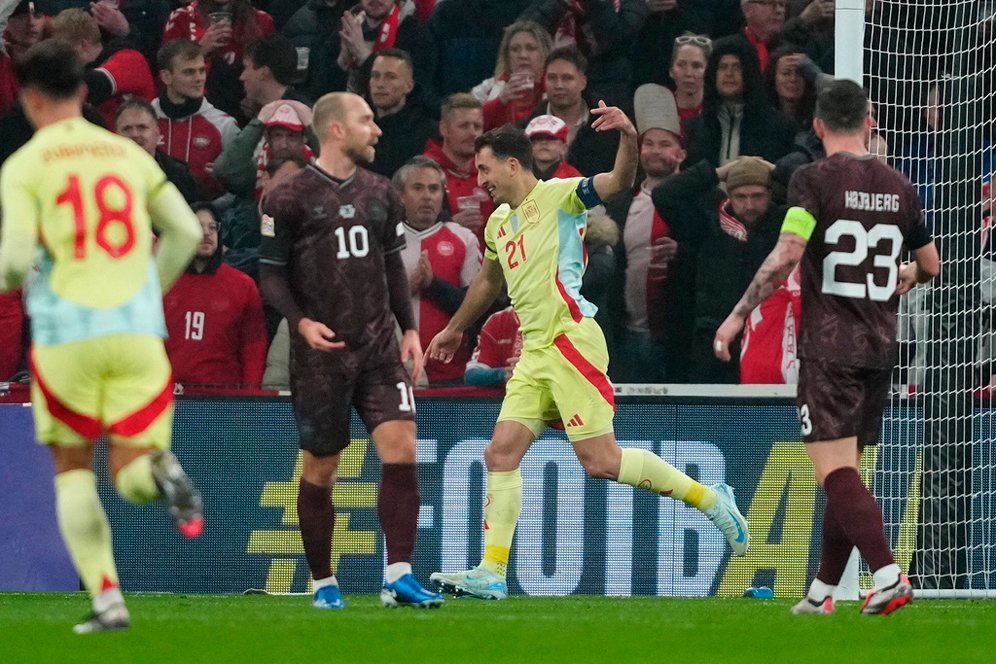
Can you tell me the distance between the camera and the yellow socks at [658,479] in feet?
30.2

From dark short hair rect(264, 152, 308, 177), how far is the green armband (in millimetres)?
5252

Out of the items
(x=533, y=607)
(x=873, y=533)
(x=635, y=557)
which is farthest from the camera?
(x=635, y=557)

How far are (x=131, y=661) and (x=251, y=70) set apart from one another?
7.96 metres

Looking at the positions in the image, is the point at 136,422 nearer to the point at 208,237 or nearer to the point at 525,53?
the point at 208,237

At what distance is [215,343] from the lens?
11.3 metres

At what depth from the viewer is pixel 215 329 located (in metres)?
11.3

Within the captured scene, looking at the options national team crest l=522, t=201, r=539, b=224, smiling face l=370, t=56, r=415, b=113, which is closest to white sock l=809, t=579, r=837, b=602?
national team crest l=522, t=201, r=539, b=224

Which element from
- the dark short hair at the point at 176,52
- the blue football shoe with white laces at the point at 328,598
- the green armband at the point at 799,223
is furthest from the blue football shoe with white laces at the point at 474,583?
the dark short hair at the point at 176,52

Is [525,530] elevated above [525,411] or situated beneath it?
situated beneath

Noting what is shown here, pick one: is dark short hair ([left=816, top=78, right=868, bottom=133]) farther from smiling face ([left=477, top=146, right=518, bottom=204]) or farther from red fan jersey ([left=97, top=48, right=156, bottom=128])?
red fan jersey ([left=97, top=48, right=156, bottom=128])

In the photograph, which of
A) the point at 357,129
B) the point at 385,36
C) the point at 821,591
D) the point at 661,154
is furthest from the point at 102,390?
the point at 385,36

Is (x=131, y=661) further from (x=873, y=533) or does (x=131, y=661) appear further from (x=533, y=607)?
(x=533, y=607)

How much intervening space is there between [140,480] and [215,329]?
543 centimetres

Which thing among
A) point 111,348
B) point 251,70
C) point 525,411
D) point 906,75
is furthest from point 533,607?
point 251,70
